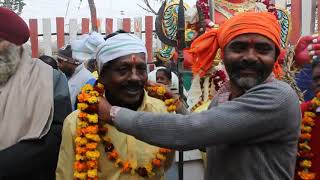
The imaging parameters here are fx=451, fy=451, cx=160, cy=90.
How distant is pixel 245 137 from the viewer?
1906 mm

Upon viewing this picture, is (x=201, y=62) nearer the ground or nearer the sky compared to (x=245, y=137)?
nearer the sky

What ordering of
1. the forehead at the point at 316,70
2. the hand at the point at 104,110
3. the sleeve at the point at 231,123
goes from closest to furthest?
the sleeve at the point at 231,123 < the hand at the point at 104,110 < the forehead at the point at 316,70

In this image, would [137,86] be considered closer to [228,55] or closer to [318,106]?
[228,55]

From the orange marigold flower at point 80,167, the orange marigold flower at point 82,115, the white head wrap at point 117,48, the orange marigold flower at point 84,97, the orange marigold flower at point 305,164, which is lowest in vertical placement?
the orange marigold flower at point 305,164

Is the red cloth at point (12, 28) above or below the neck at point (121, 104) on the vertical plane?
above

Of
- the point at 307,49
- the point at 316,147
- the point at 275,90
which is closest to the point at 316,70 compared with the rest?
the point at 307,49

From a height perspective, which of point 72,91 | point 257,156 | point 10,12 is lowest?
point 72,91

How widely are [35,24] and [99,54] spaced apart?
7.84 meters

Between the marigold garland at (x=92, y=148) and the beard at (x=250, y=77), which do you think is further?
the marigold garland at (x=92, y=148)

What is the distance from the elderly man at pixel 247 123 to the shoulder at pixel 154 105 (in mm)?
551

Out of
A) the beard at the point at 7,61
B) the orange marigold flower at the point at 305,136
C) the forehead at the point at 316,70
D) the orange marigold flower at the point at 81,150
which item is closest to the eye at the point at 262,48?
the orange marigold flower at the point at 305,136

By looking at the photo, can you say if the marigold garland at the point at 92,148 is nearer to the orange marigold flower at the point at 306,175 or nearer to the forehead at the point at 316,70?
the orange marigold flower at the point at 306,175

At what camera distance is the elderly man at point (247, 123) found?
190 cm

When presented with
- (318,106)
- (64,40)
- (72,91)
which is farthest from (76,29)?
(318,106)
